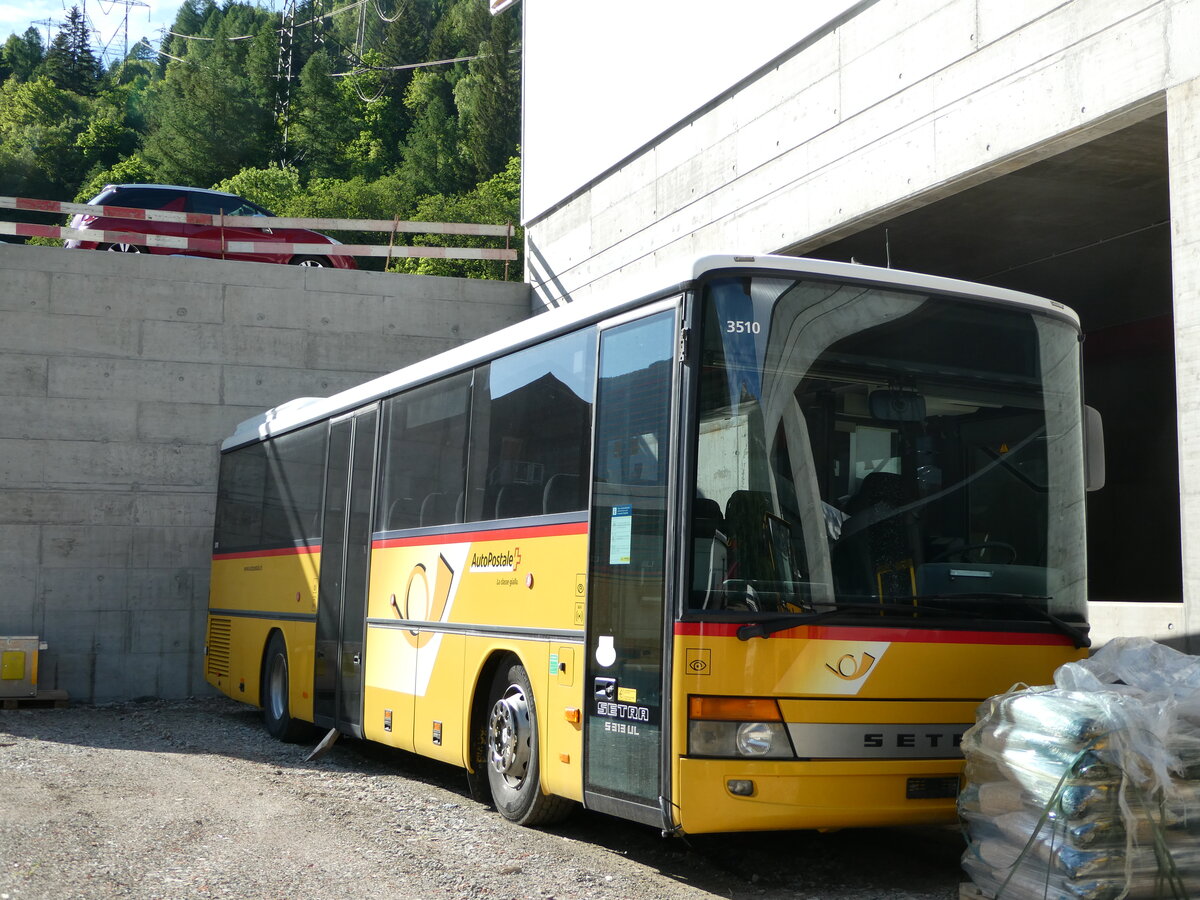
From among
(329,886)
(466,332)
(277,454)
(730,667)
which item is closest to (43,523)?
(277,454)

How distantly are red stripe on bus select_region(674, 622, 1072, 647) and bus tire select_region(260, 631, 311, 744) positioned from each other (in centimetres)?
679

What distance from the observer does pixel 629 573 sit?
20.2ft

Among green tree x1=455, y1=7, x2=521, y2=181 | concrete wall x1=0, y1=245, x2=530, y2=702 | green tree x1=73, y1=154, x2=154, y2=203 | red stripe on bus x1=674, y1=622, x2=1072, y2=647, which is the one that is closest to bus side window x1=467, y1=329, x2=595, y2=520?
red stripe on bus x1=674, y1=622, x2=1072, y2=647

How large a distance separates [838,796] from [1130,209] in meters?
8.68

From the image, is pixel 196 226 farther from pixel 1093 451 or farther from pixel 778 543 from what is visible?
pixel 778 543

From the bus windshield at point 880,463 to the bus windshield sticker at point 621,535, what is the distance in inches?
20.6

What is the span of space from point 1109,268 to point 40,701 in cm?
1300

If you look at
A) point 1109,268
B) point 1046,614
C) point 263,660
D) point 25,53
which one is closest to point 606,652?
point 1046,614

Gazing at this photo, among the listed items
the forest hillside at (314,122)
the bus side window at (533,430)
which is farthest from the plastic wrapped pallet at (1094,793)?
the forest hillside at (314,122)

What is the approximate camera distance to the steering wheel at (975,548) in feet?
19.8

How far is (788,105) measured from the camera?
475 inches

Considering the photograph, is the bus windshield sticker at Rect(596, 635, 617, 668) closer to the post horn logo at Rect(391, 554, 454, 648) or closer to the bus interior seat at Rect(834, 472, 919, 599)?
the bus interior seat at Rect(834, 472, 919, 599)

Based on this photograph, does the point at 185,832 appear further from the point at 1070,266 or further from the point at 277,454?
the point at 1070,266

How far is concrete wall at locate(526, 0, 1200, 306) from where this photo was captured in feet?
28.3
